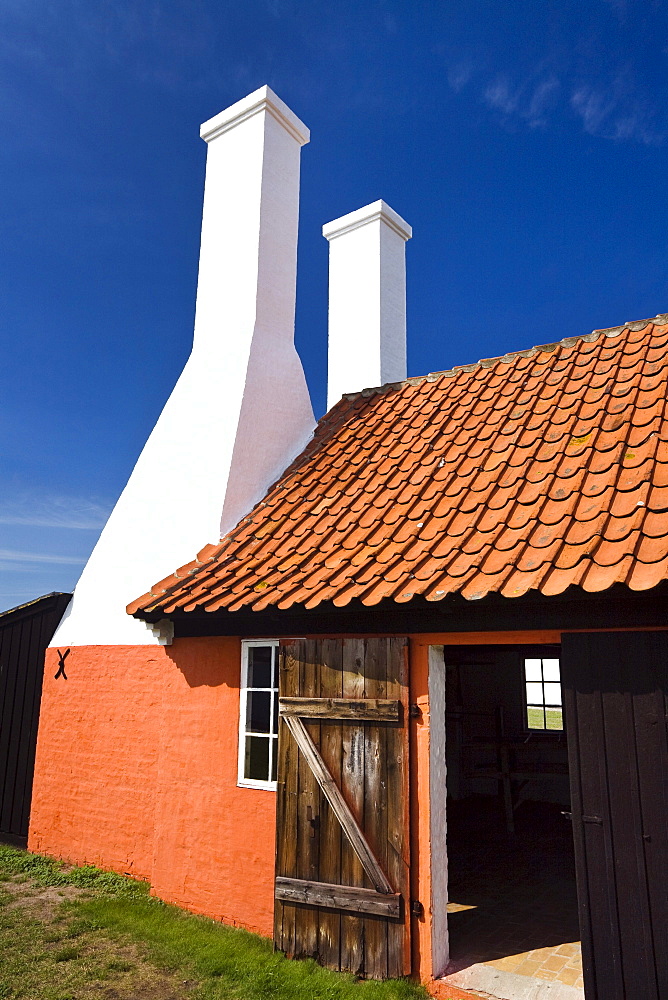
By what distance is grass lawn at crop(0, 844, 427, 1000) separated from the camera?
4.95 meters

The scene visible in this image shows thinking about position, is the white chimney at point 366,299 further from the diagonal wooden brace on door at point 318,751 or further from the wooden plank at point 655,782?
the wooden plank at point 655,782

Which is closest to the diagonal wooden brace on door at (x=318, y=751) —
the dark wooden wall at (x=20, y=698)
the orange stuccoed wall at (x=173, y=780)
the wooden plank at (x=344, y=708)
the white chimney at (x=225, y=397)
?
the wooden plank at (x=344, y=708)

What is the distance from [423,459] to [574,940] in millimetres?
4435

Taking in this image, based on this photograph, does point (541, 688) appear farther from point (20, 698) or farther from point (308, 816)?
point (20, 698)

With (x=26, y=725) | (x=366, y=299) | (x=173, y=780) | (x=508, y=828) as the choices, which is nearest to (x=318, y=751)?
(x=173, y=780)

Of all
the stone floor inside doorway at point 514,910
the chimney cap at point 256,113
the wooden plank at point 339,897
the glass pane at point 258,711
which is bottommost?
the stone floor inside doorway at point 514,910

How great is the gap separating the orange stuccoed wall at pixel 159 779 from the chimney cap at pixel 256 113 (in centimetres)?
757

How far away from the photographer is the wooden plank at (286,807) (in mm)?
5641

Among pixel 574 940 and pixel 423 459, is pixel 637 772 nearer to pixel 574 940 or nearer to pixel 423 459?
pixel 574 940

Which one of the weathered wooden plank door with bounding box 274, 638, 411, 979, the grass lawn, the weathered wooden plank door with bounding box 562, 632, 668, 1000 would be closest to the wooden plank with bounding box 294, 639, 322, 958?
the weathered wooden plank door with bounding box 274, 638, 411, 979

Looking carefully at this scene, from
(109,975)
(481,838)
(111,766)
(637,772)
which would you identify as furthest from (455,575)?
(481,838)

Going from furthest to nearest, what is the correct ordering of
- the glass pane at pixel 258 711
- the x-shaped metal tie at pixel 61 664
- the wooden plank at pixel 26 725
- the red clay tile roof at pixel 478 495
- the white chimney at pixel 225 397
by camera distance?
the wooden plank at pixel 26 725
the x-shaped metal tie at pixel 61 664
the white chimney at pixel 225 397
the glass pane at pixel 258 711
the red clay tile roof at pixel 478 495

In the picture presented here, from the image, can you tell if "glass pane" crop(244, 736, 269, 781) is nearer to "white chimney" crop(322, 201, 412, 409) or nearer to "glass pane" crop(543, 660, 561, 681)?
"white chimney" crop(322, 201, 412, 409)

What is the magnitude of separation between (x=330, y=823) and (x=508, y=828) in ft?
15.9
